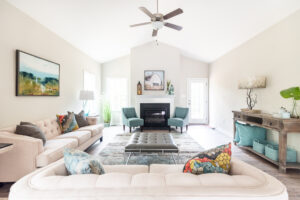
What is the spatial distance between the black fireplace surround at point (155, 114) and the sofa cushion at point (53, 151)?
3.49 meters

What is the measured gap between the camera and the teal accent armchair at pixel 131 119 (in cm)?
555

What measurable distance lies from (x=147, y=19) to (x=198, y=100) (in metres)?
4.15

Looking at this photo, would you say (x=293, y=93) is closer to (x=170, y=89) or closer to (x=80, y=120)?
(x=170, y=89)

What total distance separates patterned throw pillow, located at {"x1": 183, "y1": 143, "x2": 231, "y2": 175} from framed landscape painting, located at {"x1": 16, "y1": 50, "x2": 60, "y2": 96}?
297 cm

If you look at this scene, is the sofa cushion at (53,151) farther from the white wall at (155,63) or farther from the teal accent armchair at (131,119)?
the white wall at (155,63)

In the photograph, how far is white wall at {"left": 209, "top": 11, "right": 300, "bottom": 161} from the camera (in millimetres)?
2897

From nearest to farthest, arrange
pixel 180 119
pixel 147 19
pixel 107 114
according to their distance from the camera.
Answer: pixel 147 19 < pixel 180 119 < pixel 107 114

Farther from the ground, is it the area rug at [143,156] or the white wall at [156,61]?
the white wall at [156,61]

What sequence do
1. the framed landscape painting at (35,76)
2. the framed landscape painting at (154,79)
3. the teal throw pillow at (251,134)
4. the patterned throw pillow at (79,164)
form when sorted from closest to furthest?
the patterned throw pillow at (79,164)
the framed landscape painting at (35,76)
the teal throw pillow at (251,134)
the framed landscape painting at (154,79)

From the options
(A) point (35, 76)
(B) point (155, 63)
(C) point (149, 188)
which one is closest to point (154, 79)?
(B) point (155, 63)

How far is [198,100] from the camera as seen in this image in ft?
23.2

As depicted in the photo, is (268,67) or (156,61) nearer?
(268,67)

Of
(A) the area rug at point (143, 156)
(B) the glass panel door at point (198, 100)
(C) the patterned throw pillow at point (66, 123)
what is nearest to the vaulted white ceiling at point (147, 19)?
(B) the glass panel door at point (198, 100)

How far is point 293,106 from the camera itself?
9.34ft
